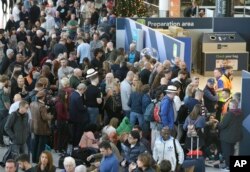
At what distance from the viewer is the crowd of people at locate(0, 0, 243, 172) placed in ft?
38.0

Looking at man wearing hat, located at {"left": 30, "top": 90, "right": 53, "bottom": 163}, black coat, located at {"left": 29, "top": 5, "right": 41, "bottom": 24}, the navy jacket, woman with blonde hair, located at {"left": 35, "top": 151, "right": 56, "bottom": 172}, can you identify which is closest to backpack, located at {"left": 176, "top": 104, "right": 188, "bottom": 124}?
the navy jacket

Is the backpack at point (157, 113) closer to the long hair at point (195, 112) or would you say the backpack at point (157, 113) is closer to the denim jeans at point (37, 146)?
the long hair at point (195, 112)

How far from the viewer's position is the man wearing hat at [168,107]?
1289cm

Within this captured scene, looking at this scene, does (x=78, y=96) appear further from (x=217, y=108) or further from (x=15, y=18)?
(x=15, y=18)

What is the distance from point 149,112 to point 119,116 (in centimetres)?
133

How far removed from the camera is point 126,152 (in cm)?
1199

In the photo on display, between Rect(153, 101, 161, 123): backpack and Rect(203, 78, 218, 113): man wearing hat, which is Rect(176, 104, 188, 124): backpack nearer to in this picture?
Rect(153, 101, 161, 123): backpack

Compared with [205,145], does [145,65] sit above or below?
above

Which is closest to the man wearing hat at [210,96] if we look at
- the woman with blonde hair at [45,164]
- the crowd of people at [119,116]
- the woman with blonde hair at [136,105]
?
the crowd of people at [119,116]

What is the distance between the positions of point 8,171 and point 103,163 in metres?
1.33

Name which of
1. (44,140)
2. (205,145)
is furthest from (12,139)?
(205,145)

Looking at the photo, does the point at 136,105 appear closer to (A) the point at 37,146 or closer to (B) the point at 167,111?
(B) the point at 167,111

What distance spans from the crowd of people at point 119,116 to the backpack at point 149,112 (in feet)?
0.06

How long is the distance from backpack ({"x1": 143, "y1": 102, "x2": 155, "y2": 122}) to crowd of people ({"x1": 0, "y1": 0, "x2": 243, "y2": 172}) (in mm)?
19
